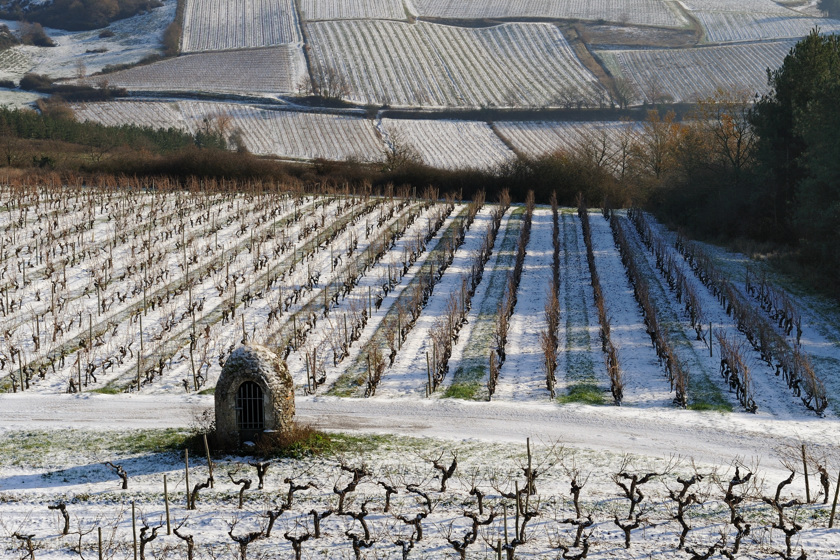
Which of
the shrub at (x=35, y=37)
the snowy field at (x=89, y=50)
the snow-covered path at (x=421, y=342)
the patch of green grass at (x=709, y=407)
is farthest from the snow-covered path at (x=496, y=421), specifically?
the shrub at (x=35, y=37)

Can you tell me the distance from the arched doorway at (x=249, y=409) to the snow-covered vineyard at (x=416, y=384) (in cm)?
75

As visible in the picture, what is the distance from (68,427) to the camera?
1752cm

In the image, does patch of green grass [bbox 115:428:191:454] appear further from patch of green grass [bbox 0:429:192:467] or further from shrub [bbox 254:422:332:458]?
shrub [bbox 254:422:332:458]

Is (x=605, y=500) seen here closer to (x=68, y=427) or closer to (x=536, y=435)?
(x=536, y=435)

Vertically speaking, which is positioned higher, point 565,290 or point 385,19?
point 385,19

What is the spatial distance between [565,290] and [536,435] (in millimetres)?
14064

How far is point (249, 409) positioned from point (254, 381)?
572 millimetres

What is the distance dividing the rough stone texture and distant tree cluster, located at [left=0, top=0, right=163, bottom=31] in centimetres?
10508

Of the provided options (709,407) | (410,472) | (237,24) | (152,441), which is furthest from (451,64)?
(410,472)

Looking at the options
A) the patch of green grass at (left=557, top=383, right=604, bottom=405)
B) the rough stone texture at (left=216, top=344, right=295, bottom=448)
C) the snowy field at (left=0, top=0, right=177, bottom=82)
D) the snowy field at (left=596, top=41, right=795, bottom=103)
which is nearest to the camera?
the rough stone texture at (left=216, top=344, right=295, bottom=448)

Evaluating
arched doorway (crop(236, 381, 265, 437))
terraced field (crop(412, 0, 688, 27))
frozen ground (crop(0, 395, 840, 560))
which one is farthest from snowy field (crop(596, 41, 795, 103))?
arched doorway (crop(236, 381, 265, 437))

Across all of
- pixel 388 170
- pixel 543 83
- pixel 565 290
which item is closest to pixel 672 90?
pixel 543 83

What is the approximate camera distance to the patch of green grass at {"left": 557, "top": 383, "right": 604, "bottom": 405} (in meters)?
19.6

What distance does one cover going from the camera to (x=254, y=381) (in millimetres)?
15625
